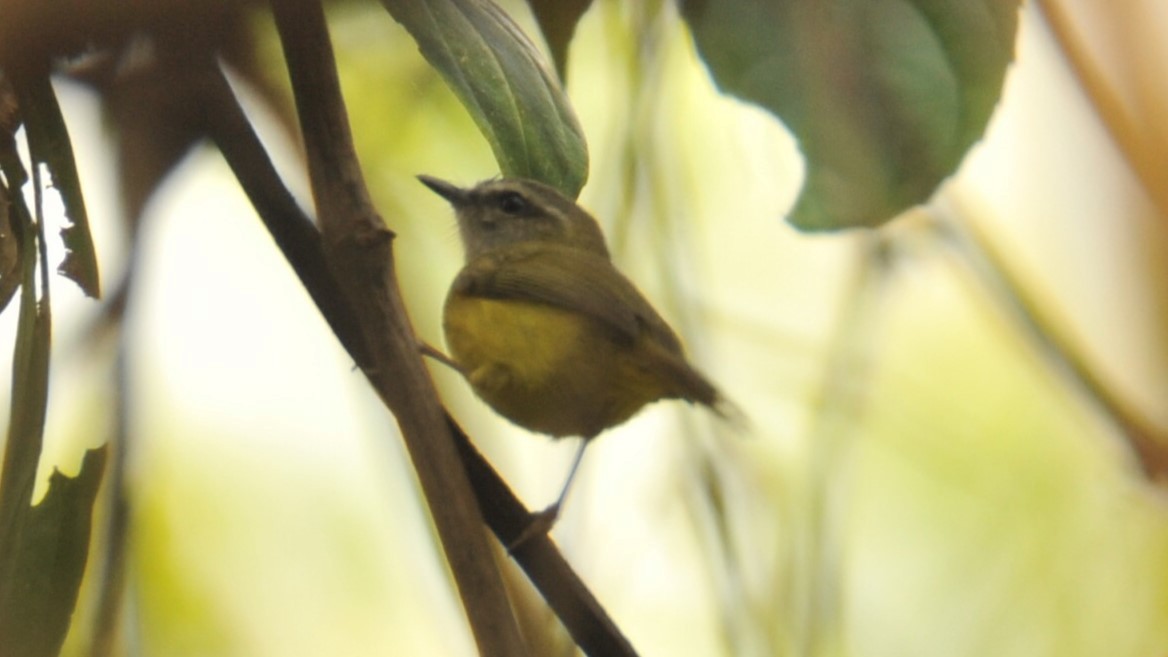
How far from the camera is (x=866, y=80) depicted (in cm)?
153

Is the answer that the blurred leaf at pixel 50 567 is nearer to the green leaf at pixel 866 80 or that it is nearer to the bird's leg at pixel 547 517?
the bird's leg at pixel 547 517

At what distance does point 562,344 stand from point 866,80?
917 millimetres

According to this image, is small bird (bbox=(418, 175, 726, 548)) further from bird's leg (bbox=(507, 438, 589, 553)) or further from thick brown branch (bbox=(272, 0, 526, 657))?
thick brown branch (bbox=(272, 0, 526, 657))

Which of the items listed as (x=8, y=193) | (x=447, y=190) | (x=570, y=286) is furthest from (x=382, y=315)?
(x=447, y=190)

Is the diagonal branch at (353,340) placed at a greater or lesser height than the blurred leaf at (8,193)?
lesser

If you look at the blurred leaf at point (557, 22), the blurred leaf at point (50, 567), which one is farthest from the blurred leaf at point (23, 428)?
the blurred leaf at point (557, 22)

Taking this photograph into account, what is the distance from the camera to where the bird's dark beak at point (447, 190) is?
262 cm

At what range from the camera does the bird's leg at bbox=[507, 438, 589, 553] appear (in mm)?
1127

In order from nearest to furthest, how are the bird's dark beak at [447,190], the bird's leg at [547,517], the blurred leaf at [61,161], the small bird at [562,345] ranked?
the bird's leg at [547,517]
the blurred leaf at [61,161]
the small bird at [562,345]
the bird's dark beak at [447,190]

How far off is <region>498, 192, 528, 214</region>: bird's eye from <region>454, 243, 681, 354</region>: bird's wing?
34cm

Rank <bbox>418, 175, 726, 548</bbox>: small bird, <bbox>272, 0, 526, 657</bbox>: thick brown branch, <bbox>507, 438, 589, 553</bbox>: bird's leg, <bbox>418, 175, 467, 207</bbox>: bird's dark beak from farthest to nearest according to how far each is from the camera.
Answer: <bbox>418, 175, 467, 207</bbox>: bird's dark beak → <bbox>418, 175, 726, 548</bbox>: small bird → <bbox>507, 438, 589, 553</bbox>: bird's leg → <bbox>272, 0, 526, 657</bbox>: thick brown branch

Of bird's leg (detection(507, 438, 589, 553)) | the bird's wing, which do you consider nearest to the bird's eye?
the bird's wing

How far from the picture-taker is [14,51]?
108 cm

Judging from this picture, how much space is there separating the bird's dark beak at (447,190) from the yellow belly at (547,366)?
316 millimetres
